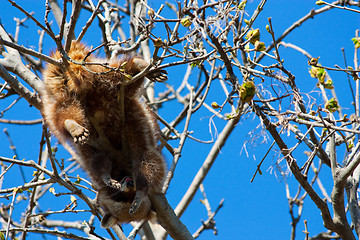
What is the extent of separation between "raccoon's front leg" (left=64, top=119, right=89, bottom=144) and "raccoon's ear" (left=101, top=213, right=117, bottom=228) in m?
0.99

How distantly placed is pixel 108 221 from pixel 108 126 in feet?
3.27

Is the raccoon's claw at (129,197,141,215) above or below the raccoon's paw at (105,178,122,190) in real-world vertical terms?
below

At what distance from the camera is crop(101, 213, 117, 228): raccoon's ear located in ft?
14.5

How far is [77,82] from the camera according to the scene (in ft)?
13.7

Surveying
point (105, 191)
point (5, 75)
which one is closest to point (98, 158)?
point (105, 191)

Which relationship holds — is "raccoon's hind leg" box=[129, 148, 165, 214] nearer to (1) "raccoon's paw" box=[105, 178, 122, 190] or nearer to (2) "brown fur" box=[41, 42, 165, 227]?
(2) "brown fur" box=[41, 42, 165, 227]

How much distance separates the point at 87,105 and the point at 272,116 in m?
2.01

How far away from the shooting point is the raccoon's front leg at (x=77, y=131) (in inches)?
156

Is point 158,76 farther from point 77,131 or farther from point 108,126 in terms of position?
point 77,131

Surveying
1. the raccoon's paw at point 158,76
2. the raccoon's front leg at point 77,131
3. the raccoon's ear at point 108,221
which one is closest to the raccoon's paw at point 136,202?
the raccoon's ear at point 108,221

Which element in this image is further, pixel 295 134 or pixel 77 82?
pixel 77 82

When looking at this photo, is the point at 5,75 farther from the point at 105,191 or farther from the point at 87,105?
the point at 105,191

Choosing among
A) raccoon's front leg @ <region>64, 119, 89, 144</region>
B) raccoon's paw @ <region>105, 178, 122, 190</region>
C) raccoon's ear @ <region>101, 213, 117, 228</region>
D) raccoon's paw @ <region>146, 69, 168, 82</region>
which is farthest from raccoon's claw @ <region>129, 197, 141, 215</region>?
raccoon's paw @ <region>146, 69, 168, 82</region>

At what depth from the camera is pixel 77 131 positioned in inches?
157
